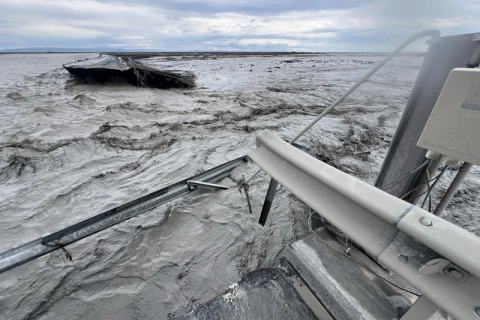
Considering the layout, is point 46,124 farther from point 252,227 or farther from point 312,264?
point 312,264

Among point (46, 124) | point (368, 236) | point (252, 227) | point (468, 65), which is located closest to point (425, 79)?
point (468, 65)

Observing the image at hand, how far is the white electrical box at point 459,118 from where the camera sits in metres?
1.14

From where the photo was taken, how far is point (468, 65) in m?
1.42

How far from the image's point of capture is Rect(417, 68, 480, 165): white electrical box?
3.73ft

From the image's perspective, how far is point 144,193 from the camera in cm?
352

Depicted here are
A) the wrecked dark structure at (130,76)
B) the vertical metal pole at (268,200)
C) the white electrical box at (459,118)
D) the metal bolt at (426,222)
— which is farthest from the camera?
the wrecked dark structure at (130,76)

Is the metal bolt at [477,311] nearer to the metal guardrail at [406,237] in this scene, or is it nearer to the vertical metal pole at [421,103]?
the metal guardrail at [406,237]

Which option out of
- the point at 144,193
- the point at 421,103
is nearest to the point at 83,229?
the point at 144,193

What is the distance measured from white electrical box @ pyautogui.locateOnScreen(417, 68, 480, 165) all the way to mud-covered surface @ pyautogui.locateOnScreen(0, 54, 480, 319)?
27.7 inches

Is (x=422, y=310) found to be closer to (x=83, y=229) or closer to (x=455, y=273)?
(x=455, y=273)

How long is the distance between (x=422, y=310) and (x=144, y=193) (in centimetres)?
341

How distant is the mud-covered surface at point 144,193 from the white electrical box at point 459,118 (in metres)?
0.70

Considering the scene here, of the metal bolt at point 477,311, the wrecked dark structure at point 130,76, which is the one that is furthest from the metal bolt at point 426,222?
the wrecked dark structure at point 130,76

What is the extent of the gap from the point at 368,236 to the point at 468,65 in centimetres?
131
